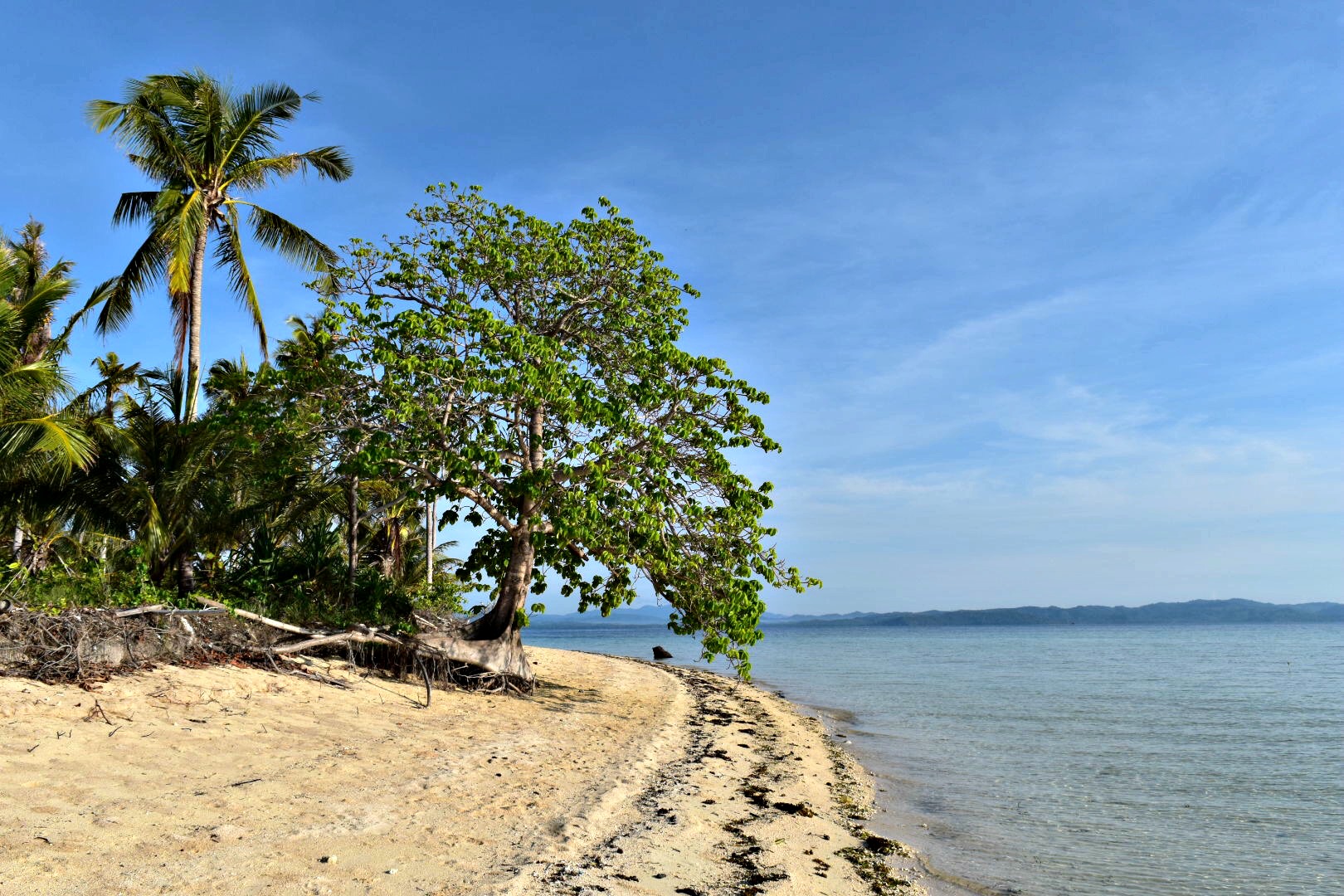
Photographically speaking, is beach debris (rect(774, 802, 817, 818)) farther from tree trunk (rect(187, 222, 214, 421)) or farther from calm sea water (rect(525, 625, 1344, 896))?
tree trunk (rect(187, 222, 214, 421))

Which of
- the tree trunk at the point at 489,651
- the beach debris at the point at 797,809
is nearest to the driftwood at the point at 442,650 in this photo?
the tree trunk at the point at 489,651

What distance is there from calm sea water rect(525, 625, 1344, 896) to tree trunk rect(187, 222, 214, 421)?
43.2 ft

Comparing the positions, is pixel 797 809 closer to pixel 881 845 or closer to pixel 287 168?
pixel 881 845

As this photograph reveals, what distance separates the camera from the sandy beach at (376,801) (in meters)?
5.07

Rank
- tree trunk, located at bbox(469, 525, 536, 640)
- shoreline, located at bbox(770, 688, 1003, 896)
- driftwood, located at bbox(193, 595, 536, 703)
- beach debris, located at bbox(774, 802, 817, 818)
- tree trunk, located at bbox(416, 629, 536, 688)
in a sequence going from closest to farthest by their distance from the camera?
shoreline, located at bbox(770, 688, 1003, 896) → beach debris, located at bbox(774, 802, 817, 818) → driftwood, located at bbox(193, 595, 536, 703) → tree trunk, located at bbox(416, 629, 536, 688) → tree trunk, located at bbox(469, 525, 536, 640)

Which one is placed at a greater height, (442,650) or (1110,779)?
(442,650)

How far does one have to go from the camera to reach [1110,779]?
447 inches

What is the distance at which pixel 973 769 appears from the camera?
1190 cm

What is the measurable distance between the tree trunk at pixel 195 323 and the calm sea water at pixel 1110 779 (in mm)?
13182

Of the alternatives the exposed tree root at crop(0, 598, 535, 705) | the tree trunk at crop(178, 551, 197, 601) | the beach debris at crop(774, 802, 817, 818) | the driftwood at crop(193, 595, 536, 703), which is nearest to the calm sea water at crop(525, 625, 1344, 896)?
the beach debris at crop(774, 802, 817, 818)

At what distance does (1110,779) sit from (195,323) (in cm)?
A: 1721

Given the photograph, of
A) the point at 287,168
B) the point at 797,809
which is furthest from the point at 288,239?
the point at 797,809

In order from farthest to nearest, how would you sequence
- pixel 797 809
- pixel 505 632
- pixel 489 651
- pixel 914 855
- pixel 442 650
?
pixel 505 632
pixel 489 651
pixel 442 650
pixel 797 809
pixel 914 855

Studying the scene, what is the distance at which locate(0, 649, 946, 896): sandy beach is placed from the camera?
200 inches
